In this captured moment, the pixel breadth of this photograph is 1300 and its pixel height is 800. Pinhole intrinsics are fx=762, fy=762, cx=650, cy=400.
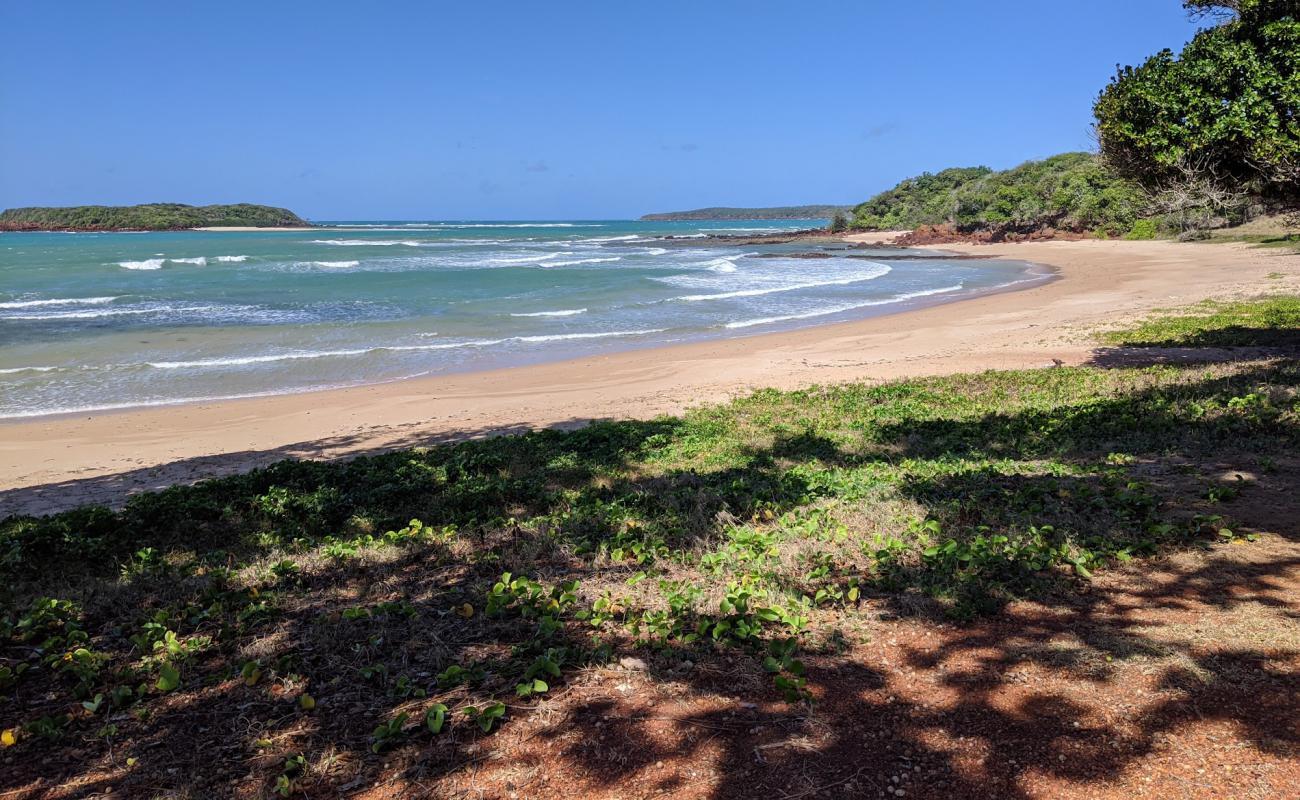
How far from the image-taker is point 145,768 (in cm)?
317

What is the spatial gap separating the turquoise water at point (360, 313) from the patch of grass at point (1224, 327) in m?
10.2

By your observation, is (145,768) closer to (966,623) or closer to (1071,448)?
(966,623)

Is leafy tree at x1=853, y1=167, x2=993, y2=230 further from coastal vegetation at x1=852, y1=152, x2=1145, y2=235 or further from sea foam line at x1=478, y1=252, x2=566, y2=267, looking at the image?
sea foam line at x1=478, y1=252, x2=566, y2=267

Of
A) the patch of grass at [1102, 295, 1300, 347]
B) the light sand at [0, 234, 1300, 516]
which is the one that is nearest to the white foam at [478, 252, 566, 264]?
the light sand at [0, 234, 1300, 516]

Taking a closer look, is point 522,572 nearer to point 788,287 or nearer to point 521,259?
point 788,287

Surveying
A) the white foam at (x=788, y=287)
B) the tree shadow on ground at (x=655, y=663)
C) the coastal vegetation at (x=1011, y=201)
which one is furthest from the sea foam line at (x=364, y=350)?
the coastal vegetation at (x=1011, y=201)

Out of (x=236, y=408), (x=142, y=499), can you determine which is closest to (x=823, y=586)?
(x=142, y=499)

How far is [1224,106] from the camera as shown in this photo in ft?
32.1

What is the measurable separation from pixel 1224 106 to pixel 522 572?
10643mm

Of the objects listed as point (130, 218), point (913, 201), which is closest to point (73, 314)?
point (913, 201)

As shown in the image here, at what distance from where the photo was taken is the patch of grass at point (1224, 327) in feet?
46.0

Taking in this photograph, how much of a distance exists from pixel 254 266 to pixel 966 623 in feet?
185

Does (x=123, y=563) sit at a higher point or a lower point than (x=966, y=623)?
lower

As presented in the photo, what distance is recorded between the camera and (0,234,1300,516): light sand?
11.1 m
